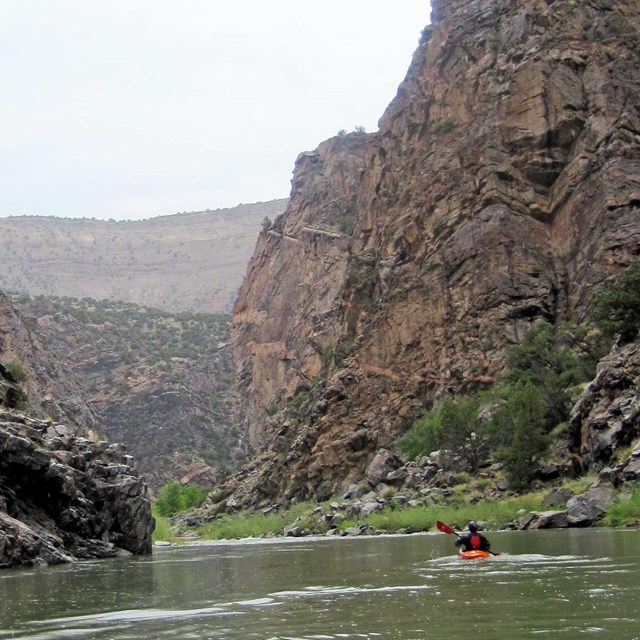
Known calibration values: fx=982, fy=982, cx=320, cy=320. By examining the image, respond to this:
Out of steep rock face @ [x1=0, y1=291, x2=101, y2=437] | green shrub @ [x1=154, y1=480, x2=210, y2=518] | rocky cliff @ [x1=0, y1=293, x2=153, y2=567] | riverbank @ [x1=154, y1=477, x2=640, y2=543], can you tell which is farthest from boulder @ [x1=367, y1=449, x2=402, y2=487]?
green shrub @ [x1=154, y1=480, x2=210, y2=518]

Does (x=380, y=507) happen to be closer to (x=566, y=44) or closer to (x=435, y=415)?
(x=435, y=415)

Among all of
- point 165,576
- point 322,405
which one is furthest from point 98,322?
point 165,576

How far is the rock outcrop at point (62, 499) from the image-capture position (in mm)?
26812

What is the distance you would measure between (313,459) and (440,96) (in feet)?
95.1

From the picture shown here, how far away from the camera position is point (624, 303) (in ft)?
133

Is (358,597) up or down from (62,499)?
up

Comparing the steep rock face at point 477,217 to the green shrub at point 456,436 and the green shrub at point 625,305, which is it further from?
the green shrub at point 625,305

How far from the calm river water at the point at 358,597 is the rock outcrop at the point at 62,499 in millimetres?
2411

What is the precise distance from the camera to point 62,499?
30125 millimetres

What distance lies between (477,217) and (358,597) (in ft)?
172

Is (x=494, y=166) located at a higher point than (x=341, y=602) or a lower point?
higher

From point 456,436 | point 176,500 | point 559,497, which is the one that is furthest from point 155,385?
point 559,497

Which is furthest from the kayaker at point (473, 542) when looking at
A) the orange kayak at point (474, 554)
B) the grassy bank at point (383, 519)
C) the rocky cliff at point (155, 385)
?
the rocky cliff at point (155, 385)

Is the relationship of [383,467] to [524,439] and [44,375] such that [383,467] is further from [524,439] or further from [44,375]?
[44,375]
